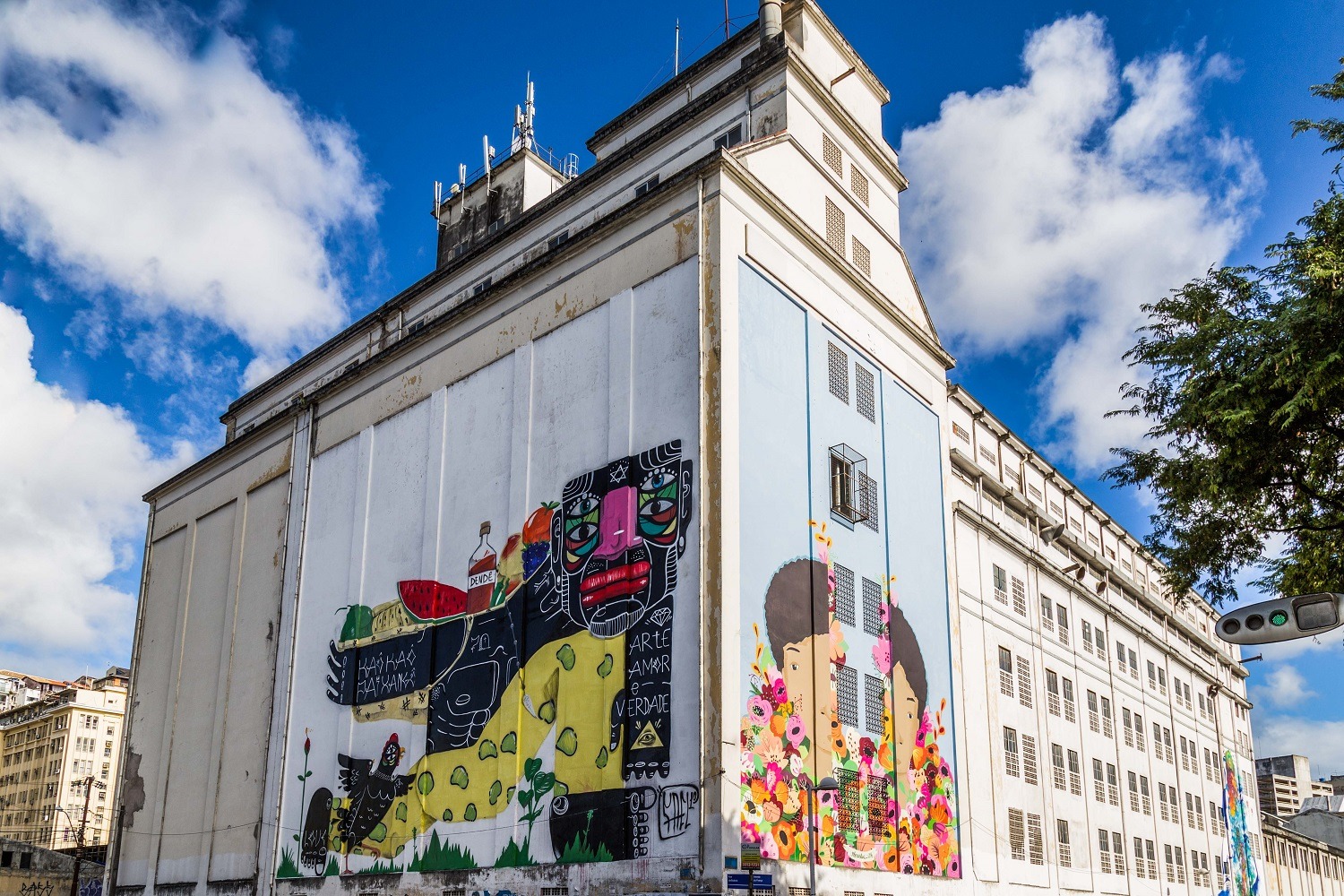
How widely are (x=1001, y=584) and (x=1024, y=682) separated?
11.3ft

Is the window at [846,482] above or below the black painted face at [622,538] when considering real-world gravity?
above

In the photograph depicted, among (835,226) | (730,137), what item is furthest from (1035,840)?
(730,137)

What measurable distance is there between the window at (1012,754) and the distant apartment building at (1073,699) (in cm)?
6

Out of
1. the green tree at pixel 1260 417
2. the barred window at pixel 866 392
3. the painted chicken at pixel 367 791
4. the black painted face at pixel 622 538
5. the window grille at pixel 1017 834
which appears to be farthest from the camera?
the window grille at pixel 1017 834

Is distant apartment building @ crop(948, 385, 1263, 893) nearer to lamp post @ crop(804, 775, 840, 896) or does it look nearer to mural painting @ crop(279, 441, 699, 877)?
lamp post @ crop(804, 775, 840, 896)

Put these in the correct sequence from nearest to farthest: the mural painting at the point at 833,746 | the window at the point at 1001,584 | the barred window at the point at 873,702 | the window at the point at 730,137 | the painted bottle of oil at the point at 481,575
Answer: the mural painting at the point at 833,746 → the barred window at the point at 873,702 → the painted bottle of oil at the point at 481,575 → the window at the point at 730,137 → the window at the point at 1001,584

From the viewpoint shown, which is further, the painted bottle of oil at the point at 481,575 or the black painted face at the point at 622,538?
the painted bottle of oil at the point at 481,575

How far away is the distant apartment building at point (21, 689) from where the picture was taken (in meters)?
127

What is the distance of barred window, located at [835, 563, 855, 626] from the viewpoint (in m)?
27.5

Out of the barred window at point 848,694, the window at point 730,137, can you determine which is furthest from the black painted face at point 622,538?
the window at point 730,137

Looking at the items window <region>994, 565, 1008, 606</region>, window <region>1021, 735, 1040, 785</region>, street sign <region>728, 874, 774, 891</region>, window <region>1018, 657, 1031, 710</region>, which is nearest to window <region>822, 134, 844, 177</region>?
window <region>994, 565, 1008, 606</region>

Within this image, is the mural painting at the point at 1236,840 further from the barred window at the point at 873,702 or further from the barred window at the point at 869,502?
the barred window at the point at 869,502

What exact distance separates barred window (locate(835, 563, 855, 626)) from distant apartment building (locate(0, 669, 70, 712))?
4589 inches

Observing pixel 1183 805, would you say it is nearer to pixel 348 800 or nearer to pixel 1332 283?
pixel 348 800
